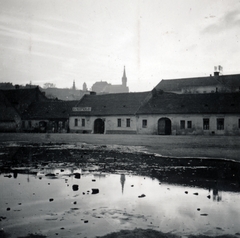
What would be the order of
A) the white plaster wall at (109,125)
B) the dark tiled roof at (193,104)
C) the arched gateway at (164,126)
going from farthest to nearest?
the white plaster wall at (109,125)
the arched gateway at (164,126)
the dark tiled roof at (193,104)

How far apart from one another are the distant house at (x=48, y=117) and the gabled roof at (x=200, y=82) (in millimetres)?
25707

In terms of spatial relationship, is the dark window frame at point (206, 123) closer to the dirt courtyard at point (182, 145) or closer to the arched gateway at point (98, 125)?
the dirt courtyard at point (182, 145)

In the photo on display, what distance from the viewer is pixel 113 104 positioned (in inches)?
1893

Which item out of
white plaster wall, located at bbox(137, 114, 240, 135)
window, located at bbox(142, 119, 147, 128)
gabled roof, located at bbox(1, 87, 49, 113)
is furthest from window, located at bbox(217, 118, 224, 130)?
gabled roof, located at bbox(1, 87, 49, 113)

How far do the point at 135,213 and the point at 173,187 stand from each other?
2299mm

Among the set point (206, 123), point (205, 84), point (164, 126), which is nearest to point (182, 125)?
point (164, 126)

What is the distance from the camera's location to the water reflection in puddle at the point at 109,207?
450 cm

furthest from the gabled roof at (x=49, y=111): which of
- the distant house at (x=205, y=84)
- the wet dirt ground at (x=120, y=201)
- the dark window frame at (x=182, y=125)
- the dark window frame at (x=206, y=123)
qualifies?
the wet dirt ground at (x=120, y=201)

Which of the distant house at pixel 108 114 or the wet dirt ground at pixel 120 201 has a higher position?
the distant house at pixel 108 114

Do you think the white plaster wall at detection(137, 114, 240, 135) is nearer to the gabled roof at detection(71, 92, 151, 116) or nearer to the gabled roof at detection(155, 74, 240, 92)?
the gabled roof at detection(71, 92, 151, 116)

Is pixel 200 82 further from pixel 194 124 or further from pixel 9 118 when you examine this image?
pixel 9 118

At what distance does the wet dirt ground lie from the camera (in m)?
4.44

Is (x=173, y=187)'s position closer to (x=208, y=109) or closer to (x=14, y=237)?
(x=14, y=237)

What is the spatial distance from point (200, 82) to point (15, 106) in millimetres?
40708
